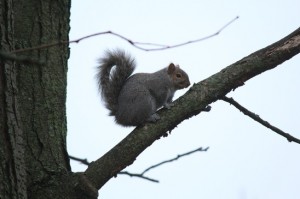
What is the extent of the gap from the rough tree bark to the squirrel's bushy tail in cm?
125

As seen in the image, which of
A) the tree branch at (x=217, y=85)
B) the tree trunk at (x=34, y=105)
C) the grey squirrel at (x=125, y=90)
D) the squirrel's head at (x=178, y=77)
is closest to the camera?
the tree trunk at (x=34, y=105)

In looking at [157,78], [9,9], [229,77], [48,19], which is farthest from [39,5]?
[157,78]

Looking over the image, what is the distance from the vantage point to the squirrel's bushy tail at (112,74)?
3131 mm

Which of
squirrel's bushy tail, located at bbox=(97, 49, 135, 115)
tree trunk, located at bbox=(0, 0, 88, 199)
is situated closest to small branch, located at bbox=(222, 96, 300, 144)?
tree trunk, located at bbox=(0, 0, 88, 199)

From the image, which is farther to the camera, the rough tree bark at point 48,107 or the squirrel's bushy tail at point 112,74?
the squirrel's bushy tail at point 112,74

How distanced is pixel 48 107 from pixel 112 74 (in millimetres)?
1479

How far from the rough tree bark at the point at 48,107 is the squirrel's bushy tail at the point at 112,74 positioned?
125cm

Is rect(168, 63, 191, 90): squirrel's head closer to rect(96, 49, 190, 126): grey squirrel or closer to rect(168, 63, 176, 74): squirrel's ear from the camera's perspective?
rect(168, 63, 176, 74): squirrel's ear

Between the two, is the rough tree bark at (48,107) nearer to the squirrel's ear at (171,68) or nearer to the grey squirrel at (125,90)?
the grey squirrel at (125,90)

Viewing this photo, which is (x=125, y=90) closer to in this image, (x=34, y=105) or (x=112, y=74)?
(x=112, y=74)

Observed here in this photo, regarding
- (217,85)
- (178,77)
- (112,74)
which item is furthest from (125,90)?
(217,85)

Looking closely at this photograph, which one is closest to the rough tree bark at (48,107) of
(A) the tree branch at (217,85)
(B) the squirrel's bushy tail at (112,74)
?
(A) the tree branch at (217,85)

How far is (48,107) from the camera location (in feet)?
5.66

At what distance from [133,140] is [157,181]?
0.21 m
